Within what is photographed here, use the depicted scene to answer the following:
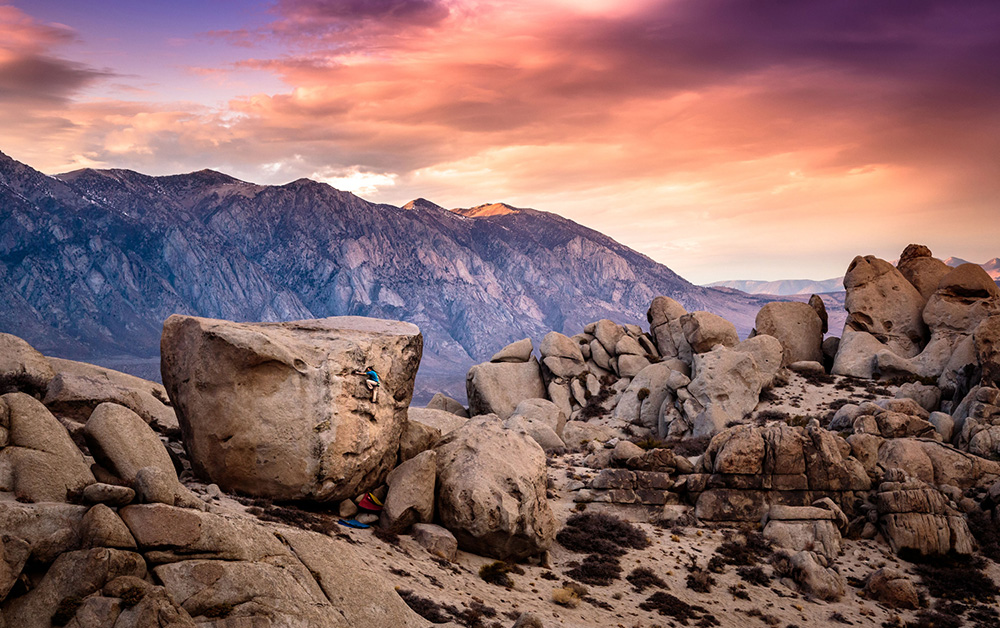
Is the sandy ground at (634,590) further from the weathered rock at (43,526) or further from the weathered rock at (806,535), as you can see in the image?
the weathered rock at (43,526)

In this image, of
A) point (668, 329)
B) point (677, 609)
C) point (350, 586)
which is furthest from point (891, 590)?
point (668, 329)

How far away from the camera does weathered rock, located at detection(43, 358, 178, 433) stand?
2509 centimetres

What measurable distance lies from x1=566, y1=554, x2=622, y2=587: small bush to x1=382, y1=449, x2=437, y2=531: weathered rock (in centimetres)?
638

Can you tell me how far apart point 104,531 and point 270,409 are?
34.2 ft

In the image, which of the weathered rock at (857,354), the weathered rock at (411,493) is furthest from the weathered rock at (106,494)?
the weathered rock at (857,354)

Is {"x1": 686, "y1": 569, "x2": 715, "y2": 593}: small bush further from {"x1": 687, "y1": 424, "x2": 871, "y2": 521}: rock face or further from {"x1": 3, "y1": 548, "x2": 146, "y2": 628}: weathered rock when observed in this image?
{"x1": 3, "y1": 548, "x2": 146, "y2": 628}: weathered rock

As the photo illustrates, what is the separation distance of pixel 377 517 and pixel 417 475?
217cm

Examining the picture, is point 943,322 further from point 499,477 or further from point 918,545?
point 499,477

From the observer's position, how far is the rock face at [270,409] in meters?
23.1

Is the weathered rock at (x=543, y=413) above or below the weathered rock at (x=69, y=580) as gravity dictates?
below

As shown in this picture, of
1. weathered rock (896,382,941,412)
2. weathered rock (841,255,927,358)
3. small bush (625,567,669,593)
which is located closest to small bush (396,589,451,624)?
small bush (625,567,669,593)

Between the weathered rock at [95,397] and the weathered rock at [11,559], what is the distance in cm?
1100

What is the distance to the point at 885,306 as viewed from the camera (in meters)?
68.2

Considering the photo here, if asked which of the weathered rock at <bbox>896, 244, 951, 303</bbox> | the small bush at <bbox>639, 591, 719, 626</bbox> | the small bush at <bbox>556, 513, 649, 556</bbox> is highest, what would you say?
the weathered rock at <bbox>896, 244, 951, 303</bbox>
